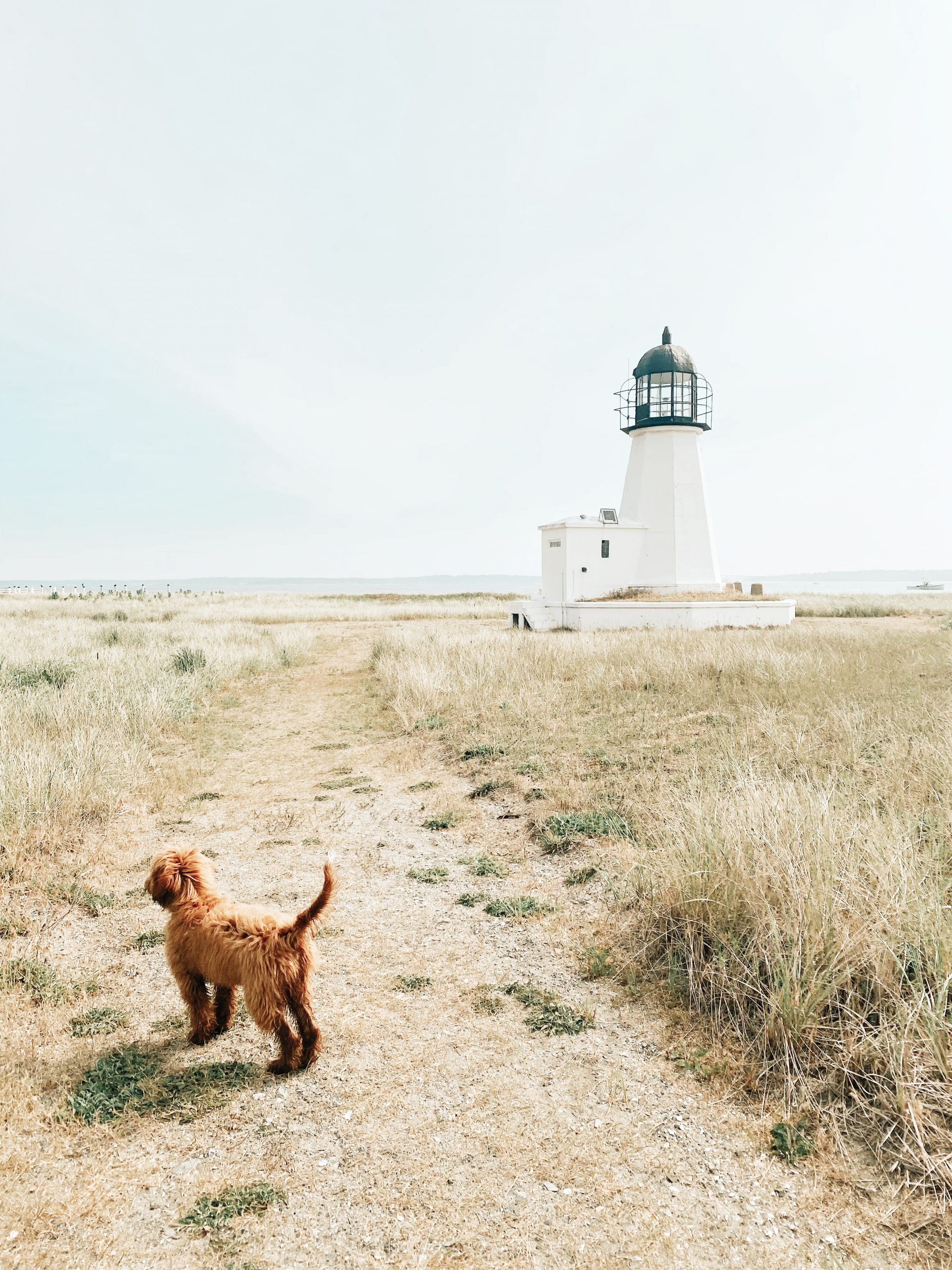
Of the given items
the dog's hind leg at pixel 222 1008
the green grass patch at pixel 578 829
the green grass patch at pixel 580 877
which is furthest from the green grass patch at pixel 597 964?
the dog's hind leg at pixel 222 1008

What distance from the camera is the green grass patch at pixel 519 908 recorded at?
485 cm

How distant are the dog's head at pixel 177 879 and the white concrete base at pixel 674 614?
20.1 m

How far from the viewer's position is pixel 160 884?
132 inches

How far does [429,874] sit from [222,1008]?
7.35ft

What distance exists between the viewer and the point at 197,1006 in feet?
11.2

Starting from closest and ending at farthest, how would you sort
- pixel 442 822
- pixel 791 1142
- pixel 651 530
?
pixel 791 1142, pixel 442 822, pixel 651 530

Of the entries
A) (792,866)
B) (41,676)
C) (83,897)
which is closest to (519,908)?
(792,866)

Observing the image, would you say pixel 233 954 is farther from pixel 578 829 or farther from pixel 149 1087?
pixel 578 829

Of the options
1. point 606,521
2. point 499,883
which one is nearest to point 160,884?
point 499,883

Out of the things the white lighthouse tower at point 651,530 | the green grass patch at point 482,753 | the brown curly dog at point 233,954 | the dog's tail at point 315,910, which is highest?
the white lighthouse tower at point 651,530

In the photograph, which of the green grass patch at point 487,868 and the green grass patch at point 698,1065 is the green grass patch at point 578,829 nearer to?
the green grass patch at point 487,868

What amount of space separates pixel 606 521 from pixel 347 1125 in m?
26.4

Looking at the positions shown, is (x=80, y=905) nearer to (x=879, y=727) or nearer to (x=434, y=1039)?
(x=434, y=1039)

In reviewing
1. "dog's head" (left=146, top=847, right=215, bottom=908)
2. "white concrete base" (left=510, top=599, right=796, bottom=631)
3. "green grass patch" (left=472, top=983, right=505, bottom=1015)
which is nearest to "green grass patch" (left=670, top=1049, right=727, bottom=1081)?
"green grass patch" (left=472, top=983, right=505, bottom=1015)
